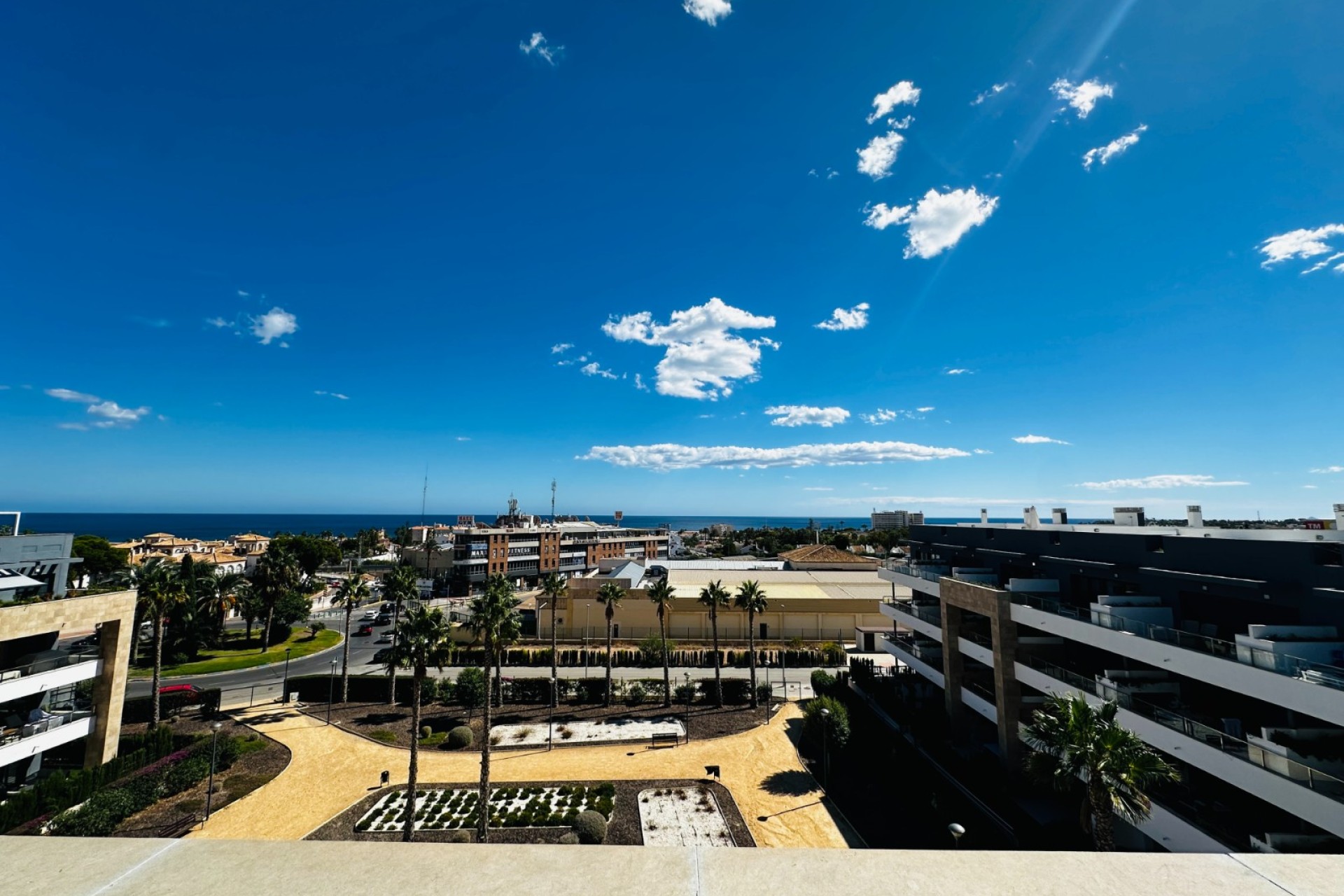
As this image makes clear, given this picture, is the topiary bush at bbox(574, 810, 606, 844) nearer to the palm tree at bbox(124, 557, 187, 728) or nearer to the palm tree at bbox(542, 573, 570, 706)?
the palm tree at bbox(542, 573, 570, 706)

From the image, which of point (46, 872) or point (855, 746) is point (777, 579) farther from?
point (46, 872)

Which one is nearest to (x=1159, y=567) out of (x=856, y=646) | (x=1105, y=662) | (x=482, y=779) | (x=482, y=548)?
(x=1105, y=662)

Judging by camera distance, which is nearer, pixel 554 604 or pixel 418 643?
pixel 418 643

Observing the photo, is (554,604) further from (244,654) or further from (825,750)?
(244,654)

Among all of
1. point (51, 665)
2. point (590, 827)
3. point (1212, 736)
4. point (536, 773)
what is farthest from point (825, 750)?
point (51, 665)

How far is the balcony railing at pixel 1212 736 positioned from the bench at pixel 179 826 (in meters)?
41.6

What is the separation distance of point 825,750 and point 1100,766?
14.9m

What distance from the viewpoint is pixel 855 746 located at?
121 ft

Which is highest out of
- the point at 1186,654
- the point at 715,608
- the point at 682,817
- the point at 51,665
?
the point at 1186,654

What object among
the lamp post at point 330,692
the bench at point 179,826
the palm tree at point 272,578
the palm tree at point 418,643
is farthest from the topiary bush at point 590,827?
the palm tree at point 272,578

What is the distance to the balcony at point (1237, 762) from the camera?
17.2m

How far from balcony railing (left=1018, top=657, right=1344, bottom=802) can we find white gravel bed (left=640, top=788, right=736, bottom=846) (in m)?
17.2

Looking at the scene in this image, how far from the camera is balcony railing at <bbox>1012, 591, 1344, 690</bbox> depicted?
18.2 meters

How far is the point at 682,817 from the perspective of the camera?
94.6 feet
